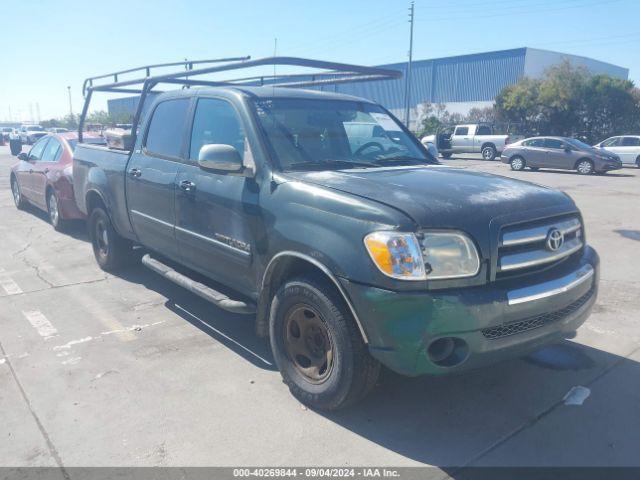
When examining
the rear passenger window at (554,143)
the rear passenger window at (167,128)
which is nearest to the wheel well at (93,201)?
the rear passenger window at (167,128)

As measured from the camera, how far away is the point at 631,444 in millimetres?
2982

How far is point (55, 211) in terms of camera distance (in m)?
8.70

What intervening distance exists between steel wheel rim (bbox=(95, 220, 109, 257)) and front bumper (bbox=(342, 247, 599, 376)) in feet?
14.0

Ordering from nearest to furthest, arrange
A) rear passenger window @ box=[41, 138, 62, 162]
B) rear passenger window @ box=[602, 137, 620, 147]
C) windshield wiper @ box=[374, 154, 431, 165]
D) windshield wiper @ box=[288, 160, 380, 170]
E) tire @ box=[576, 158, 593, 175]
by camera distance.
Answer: windshield wiper @ box=[288, 160, 380, 170] < windshield wiper @ box=[374, 154, 431, 165] < rear passenger window @ box=[41, 138, 62, 162] < tire @ box=[576, 158, 593, 175] < rear passenger window @ box=[602, 137, 620, 147]

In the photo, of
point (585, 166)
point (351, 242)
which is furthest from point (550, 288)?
point (585, 166)

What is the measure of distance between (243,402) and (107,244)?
140 inches

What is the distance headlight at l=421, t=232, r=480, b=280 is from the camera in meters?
2.79

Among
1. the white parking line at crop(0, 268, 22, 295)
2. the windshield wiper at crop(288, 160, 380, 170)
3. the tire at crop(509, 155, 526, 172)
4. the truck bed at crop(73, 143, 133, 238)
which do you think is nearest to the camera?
the windshield wiper at crop(288, 160, 380, 170)

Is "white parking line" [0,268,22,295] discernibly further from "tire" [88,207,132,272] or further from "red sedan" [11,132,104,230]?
"red sedan" [11,132,104,230]

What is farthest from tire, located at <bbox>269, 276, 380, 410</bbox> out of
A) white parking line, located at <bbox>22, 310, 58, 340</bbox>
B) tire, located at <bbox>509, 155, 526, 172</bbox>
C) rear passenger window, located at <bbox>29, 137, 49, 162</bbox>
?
tire, located at <bbox>509, 155, 526, 172</bbox>

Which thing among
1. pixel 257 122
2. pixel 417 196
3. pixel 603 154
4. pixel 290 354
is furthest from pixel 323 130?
pixel 603 154

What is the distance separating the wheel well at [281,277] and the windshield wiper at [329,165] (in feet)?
2.36

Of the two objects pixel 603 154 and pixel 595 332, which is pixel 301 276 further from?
pixel 603 154

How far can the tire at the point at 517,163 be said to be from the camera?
21734mm
